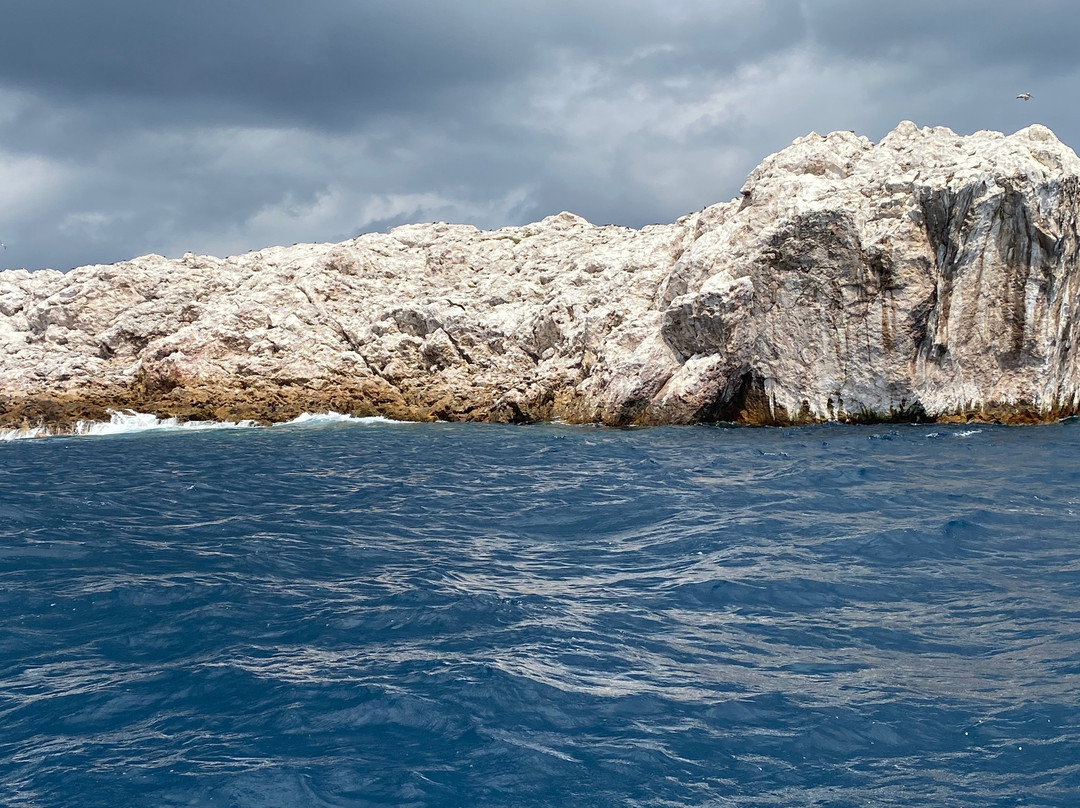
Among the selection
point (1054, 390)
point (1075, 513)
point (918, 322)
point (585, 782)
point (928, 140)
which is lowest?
point (585, 782)

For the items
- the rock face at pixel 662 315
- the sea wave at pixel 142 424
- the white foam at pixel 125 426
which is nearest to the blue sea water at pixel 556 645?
the rock face at pixel 662 315

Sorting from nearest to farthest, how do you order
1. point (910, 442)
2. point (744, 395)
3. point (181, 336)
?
point (910, 442)
point (744, 395)
point (181, 336)

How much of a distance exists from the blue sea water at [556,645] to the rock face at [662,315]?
1129 cm

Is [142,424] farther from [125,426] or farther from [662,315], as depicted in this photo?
[662,315]

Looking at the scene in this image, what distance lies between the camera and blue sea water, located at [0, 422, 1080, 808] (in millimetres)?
6168

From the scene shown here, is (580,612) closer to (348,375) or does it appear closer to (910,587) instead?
(910,587)

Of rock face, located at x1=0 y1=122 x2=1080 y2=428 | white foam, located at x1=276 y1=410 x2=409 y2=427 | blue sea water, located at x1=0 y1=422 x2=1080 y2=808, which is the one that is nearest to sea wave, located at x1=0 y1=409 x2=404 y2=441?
white foam, located at x1=276 y1=410 x2=409 y2=427

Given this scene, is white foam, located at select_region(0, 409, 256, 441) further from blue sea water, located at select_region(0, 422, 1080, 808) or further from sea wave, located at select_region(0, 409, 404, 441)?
blue sea water, located at select_region(0, 422, 1080, 808)

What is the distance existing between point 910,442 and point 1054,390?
843 centimetres

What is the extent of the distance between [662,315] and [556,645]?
27.2 m

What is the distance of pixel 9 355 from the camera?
4338 centimetres

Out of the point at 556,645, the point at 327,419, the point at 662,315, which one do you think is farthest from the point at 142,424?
the point at 556,645

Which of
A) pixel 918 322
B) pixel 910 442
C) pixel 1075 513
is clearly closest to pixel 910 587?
pixel 1075 513

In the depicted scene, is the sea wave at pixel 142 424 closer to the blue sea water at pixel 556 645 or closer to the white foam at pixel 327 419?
the white foam at pixel 327 419
